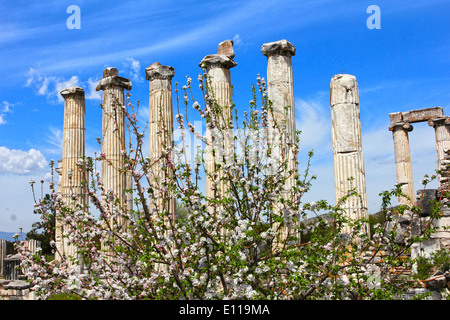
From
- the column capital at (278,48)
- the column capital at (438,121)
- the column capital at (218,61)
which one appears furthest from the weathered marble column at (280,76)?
the column capital at (438,121)

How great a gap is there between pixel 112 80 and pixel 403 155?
1469 cm

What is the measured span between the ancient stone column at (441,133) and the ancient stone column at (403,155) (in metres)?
1.20

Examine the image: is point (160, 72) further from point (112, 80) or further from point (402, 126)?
point (402, 126)

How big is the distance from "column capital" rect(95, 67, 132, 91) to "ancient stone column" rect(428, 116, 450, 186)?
15.5 m

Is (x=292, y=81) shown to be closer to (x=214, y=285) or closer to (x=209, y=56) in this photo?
(x=209, y=56)

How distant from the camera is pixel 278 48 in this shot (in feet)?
41.8

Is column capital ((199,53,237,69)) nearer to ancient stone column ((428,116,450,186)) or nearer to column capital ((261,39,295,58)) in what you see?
column capital ((261,39,295,58))

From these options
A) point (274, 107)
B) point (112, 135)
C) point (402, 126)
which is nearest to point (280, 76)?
point (274, 107)

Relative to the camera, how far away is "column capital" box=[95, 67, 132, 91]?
1697 cm

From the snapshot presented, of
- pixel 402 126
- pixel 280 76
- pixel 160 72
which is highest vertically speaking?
pixel 160 72

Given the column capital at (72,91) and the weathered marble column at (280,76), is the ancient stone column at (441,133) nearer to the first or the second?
the weathered marble column at (280,76)

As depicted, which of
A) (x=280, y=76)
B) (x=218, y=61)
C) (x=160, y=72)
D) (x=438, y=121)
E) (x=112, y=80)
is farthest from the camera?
(x=438, y=121)

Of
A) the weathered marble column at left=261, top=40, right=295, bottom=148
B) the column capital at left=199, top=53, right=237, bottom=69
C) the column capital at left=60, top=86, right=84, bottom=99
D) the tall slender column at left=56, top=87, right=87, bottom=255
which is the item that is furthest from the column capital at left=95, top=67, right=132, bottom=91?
the weathered marble column at left=261, top=40, right=295, bottom=148
